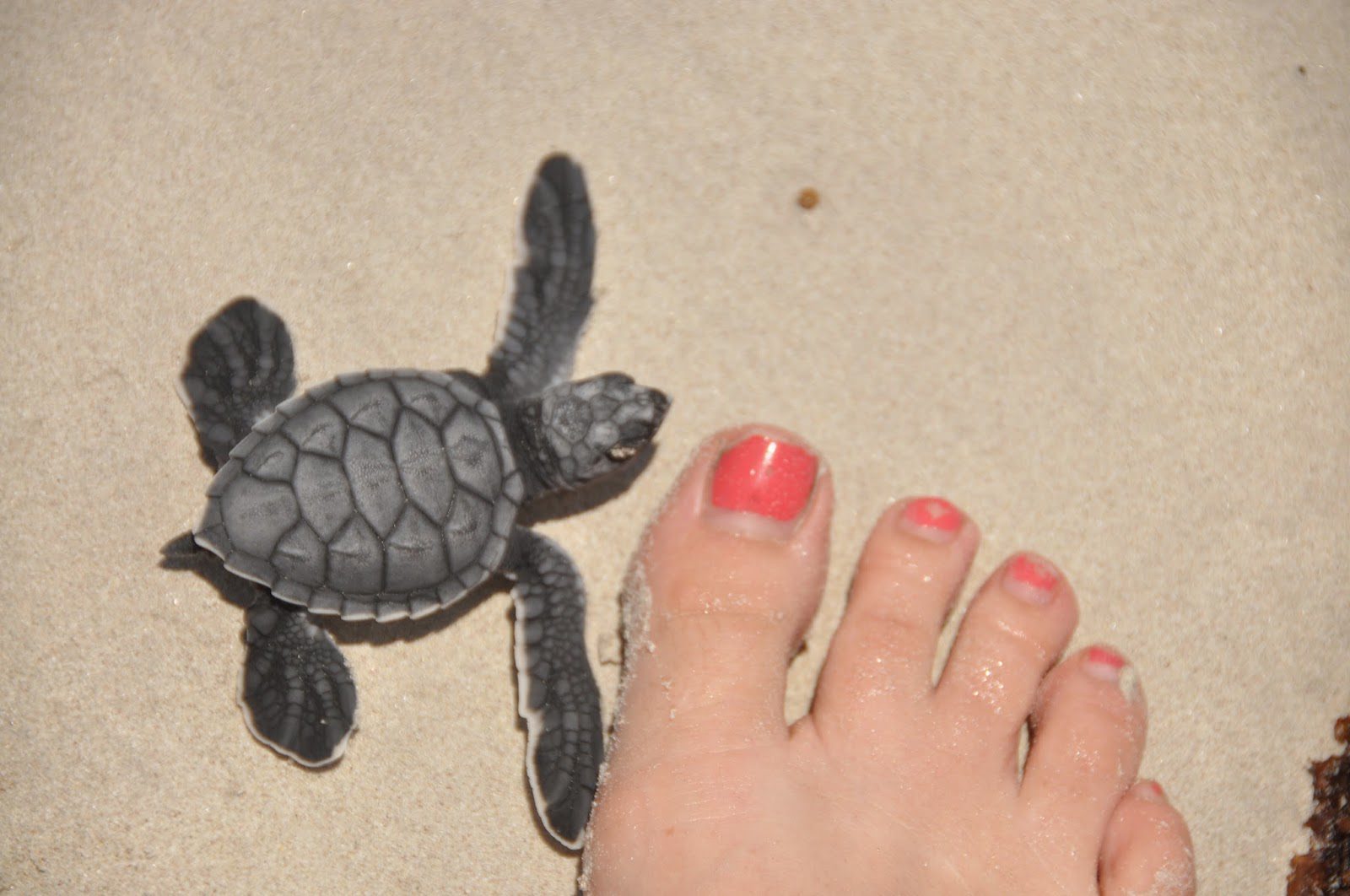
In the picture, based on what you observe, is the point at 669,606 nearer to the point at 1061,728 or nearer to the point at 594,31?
the point at 1061,728

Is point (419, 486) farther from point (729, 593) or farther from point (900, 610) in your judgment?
point (900, 610)

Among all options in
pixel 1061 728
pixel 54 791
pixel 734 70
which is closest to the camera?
pixel 54 791

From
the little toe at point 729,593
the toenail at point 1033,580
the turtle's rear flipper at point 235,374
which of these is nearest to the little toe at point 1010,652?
the toenail at point 1033,580

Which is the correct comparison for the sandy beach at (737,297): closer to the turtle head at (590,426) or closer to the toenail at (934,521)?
the toenail at (934,521)

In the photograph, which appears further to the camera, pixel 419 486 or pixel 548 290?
pixel 548 290

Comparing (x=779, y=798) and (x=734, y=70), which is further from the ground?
(x=734, y=70)

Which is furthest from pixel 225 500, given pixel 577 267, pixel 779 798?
pixel 779 798

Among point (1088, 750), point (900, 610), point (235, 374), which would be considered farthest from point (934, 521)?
point (235, 374)

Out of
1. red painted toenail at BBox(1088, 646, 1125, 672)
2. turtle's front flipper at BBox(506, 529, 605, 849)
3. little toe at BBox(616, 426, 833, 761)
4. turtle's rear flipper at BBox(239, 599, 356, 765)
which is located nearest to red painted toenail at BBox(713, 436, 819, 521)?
little toe at BBox(616, 426, 833, 761)
